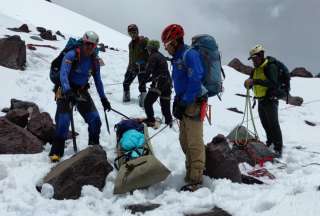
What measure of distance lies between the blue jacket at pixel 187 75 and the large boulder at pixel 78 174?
164 cm

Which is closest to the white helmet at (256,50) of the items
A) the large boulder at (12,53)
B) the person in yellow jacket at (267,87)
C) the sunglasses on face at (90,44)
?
the person in yellow jacket at (267,87)

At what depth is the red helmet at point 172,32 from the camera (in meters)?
6.55

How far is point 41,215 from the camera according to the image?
217 inches

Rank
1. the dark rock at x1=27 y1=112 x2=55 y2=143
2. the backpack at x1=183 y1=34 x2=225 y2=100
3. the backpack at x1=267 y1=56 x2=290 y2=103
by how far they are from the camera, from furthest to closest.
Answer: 1. the backpack at x1=267 y1=56 x2=290 y2=103
2. the dark rock at x1=27 y1=112 x2=55 y2=143
3. the backpack at x1=183 y1=34 x2=225 y2=100

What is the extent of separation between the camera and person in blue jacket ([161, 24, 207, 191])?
6500 millimetres

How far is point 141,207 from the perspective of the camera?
582 cm

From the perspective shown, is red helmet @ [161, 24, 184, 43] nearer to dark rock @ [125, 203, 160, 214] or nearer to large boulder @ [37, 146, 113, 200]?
large boulder @ [37, 146, 113, 200]

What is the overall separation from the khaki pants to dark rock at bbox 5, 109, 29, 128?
407cm

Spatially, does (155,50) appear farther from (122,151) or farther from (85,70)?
(122,151)

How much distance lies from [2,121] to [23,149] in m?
0.68

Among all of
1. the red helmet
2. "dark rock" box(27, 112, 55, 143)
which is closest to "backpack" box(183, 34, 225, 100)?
the red helmet

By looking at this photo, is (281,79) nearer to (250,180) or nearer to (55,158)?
(250,180)

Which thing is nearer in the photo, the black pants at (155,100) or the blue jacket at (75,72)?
the blue jacket at (75,72)

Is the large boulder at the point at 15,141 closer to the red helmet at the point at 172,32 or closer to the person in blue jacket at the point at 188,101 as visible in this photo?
the person in blue jacket at the point at 188,101
